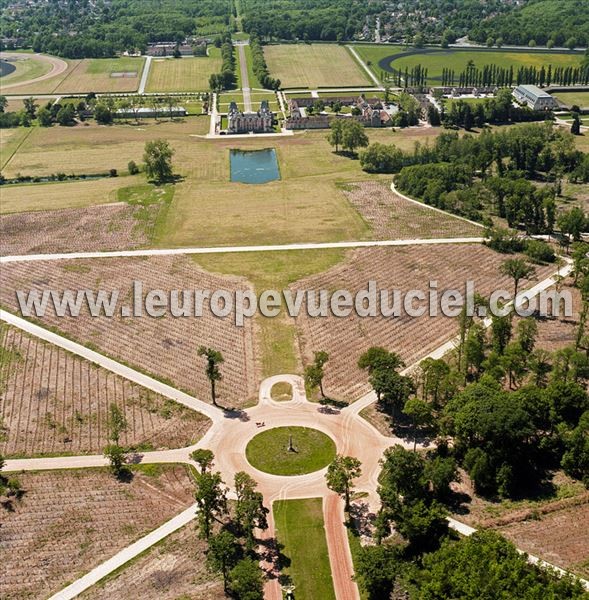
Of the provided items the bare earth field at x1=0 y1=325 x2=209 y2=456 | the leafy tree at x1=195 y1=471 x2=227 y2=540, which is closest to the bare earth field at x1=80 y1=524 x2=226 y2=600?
the leafy tree at x1=195 y1=471 x2=227 y2=540

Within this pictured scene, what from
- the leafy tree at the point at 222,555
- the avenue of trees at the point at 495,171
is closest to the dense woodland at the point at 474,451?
the leafy tree at the point at 222,555

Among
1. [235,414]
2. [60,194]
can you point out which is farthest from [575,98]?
[235,414]

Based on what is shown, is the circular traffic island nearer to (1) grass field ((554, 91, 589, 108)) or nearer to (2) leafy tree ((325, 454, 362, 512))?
(2) leafy tree ((325, 454, 362, 512))

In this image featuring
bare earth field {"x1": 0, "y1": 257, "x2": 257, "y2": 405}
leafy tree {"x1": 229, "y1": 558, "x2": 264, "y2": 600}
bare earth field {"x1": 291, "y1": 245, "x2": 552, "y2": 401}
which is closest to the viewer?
leafy tree {"x1": 229, "y1": 558, "x2": 264, "y2": 600}

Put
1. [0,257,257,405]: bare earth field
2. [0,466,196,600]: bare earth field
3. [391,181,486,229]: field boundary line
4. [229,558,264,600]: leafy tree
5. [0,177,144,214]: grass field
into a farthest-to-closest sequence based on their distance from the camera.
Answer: [0,177,144,214]: grass field → [391,181,486,229]: field boundary line → [0,257,257,405]: bare earth field → [0,466,196,600]: bare earth field → [229,558,264,600]: leafy tree

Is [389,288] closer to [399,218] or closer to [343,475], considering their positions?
[399,218]

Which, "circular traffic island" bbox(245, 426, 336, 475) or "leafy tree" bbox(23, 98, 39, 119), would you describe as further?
"leafy tree" bbox(23, 98, 39, 119)

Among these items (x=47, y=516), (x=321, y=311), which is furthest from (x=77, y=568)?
(x=321, y=311)
